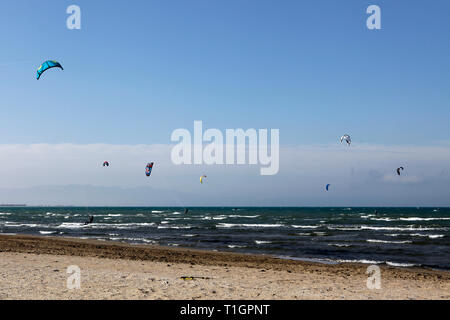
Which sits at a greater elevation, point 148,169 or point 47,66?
point 47,66

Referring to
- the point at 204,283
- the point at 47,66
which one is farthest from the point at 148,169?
the point at 204,283

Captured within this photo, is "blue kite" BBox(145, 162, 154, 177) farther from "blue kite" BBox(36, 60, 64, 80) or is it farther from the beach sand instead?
the beach sand

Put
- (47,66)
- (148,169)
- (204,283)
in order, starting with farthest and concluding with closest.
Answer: (148,169), (47,66), (204,283)

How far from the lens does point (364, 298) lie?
9930 millimetres

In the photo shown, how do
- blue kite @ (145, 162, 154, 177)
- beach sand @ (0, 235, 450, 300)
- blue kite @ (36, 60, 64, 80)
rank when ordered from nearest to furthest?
beach sand @ (0, 235, 450, 300), blue kite @ (36, 60, 64, 80), blue kite @ (145, 162, 154, 177)

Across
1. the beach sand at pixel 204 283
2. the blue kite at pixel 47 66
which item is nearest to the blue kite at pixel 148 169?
the blue kite at pixel 47 66

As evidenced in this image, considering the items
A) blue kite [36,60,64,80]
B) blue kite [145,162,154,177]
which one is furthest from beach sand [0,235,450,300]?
blue kite [145,162,154,177]

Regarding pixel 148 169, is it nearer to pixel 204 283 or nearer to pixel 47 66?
pixel 47 66

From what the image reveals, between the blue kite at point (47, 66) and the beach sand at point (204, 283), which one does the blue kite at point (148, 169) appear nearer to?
the blue kite at point (47, 66)

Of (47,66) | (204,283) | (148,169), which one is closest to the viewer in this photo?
(204,283)
